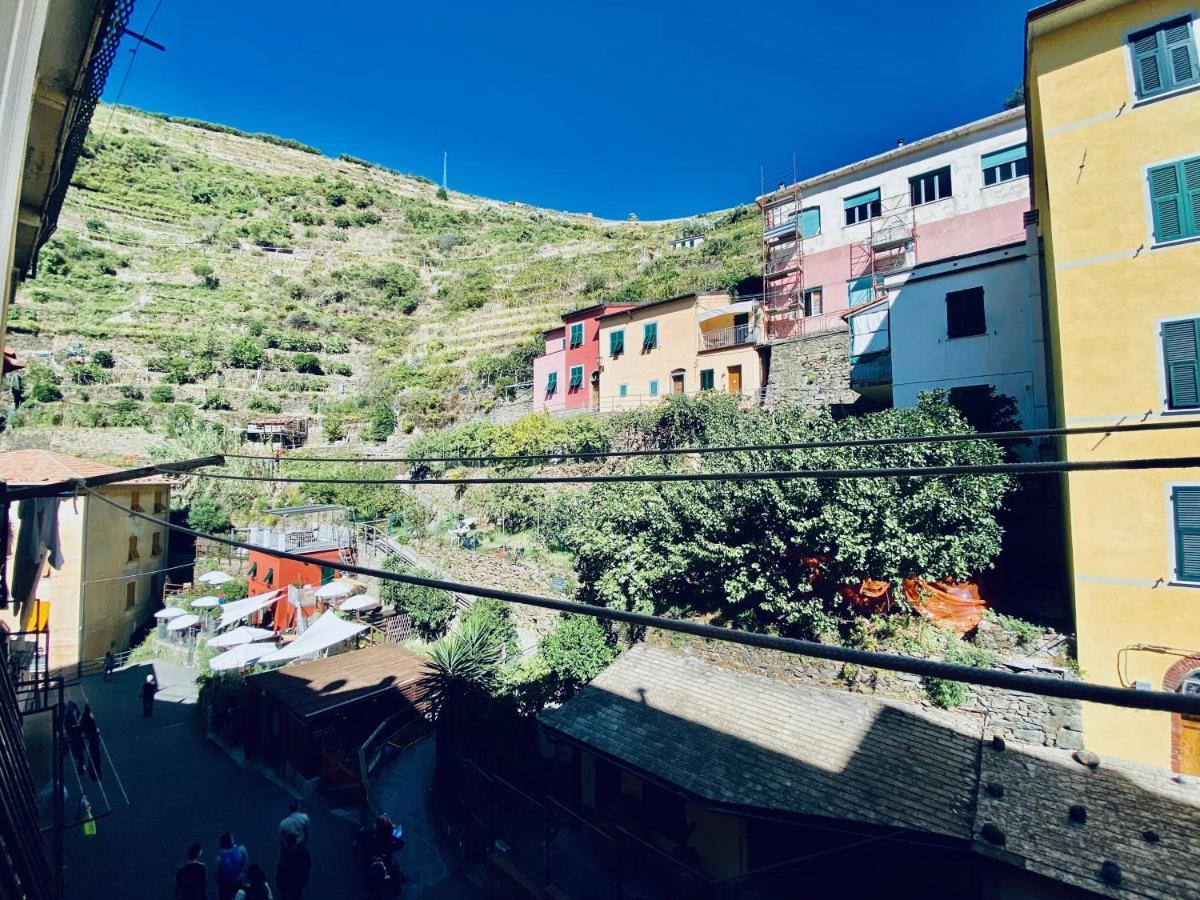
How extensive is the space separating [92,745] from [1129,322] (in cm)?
2293

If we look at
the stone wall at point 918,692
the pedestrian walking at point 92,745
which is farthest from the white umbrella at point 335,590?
the stone wall at point 918,692

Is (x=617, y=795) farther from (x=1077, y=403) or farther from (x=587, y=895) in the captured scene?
(x=1077, y=403)

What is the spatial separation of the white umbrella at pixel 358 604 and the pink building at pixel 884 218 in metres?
19.3

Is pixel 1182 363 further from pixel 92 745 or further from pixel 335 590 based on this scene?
pixel 335 590

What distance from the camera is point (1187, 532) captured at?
30.7ft

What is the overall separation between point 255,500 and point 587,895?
28633mm

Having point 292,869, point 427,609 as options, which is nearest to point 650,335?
point 427,609

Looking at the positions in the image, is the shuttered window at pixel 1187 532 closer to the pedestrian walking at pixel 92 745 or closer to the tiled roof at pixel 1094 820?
the tiled roof at pixel 1094 820

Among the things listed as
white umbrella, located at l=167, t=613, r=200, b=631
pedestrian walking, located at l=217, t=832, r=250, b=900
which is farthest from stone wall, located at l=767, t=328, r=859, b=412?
white umbrella, located at l=167, t=613, r=200, b=631

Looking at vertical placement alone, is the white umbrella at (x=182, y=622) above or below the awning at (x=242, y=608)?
below

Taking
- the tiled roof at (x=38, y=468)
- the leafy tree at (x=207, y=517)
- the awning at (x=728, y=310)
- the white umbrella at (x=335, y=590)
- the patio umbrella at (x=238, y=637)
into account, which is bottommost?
the patio umbrella at (x=238, y=637)

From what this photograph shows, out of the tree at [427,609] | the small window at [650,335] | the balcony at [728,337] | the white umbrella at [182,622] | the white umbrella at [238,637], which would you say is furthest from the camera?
the small window at [650,335]

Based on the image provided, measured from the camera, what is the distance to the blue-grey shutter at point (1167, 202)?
9742mm

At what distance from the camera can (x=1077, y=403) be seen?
34.4 feet
